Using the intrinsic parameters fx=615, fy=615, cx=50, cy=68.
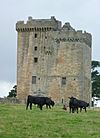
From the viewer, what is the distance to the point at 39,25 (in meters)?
83.9

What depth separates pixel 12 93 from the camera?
106500 millimetres

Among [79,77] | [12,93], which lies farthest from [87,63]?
[12,93]

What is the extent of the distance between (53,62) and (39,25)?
5626 millimetres

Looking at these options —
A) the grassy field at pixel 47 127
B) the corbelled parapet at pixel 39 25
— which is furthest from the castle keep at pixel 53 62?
the grassy field at pixel 47 127

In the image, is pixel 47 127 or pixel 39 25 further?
pixel 39 25

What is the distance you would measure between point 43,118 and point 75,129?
16.8ft

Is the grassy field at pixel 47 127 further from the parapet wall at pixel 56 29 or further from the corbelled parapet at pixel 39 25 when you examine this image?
the corbelled parapet at pixel 39 25

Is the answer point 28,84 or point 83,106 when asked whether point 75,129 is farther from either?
point 28,84

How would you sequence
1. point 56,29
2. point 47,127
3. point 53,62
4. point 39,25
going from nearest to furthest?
point 47,127 → point 53,62 → point 39,25 → point 56,29

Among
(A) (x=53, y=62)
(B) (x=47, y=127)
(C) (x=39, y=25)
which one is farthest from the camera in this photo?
(C) (x=39, y=25)

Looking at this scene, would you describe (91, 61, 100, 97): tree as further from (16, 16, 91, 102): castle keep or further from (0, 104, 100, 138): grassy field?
(0, 104, 100, 138): grassy field

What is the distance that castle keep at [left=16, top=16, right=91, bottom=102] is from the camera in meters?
81.8

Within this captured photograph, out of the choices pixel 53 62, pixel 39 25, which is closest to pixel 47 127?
pixel 53 62

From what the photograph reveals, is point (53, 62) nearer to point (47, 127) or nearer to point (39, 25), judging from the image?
point (39, 25)
